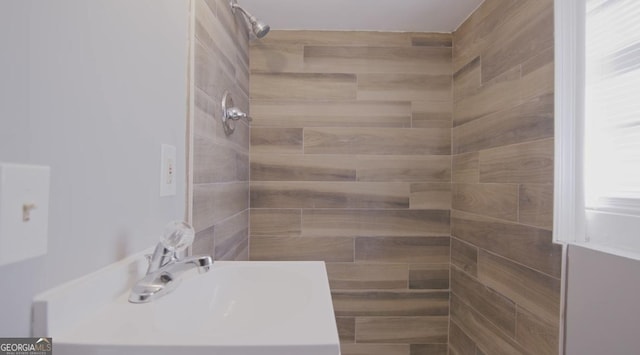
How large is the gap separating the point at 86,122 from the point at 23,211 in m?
0.21

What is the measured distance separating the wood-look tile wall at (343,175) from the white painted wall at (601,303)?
86 cm

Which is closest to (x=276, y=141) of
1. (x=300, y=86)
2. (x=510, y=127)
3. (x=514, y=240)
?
(x=300, y=86)

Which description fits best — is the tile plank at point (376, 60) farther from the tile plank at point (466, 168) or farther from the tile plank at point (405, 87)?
the tile plank at point (466, 168)

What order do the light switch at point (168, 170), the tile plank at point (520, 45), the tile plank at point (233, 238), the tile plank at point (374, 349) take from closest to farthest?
the light switch at point (168, 170) → the tile plank at point (520, 45) → the tile plank at point (233, 238) → the tile plank at point (374, 349)

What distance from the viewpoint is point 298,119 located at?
1.77m

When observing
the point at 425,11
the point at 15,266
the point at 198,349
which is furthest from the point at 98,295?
the point at 425,11

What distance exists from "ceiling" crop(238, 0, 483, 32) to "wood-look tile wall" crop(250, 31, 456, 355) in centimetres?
8

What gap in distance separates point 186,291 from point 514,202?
4.15 feet

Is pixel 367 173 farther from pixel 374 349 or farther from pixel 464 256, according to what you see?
pixel 374 349

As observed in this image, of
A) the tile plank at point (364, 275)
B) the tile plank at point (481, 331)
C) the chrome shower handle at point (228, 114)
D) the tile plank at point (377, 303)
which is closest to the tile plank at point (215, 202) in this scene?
the chrome shower handle at point (228, 114)

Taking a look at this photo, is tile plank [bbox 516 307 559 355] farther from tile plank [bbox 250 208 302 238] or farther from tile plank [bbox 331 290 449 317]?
tile plank [bbox 250 208 302 238]

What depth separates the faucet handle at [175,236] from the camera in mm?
641

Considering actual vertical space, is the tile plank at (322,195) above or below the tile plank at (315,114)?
below

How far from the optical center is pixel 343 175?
5.81 ft
